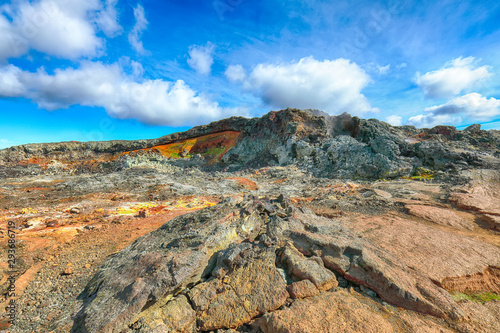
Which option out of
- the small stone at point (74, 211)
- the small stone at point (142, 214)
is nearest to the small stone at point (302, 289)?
the small stone at point (142, 214)

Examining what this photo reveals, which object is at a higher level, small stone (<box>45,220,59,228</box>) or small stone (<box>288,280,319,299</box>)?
small stone (<box>45,220,59,228</box>)

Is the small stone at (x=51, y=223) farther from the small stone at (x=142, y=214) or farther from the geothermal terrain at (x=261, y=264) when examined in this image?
the small stone at (x=142, y=214)

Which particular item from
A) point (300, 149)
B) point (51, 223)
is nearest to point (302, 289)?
point (51, 223)

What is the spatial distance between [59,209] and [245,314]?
12.4 metres

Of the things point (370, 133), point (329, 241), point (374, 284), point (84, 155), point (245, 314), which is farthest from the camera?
point (84, 155)

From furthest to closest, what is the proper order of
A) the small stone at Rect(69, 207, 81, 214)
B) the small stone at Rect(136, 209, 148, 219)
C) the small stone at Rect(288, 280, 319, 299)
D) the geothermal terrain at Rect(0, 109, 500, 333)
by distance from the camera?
1. the small stone at Rect(69, 207, 81, 214)
2. the small stone at Rect(136, 209, 148, 219)
3. the small stone at Rect(288, 280, 319, 299)
4. the geothermal terrain at Rect(0, 109, 500, 333)

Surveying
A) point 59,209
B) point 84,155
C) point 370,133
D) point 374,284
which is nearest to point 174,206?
point 59,209

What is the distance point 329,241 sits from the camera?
441cm

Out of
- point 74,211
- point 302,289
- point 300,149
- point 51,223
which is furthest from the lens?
point 300,149

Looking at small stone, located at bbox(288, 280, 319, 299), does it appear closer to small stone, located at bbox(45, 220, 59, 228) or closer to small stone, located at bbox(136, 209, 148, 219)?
small stone, located at bbox(136, 209, 148, 219)

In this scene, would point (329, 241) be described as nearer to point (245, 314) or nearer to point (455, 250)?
point (245, 314)

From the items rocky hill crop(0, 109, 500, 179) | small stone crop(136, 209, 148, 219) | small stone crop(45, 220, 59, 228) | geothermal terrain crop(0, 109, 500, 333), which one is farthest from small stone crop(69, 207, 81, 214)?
rocky hill crop(0, 109, 500, 179)

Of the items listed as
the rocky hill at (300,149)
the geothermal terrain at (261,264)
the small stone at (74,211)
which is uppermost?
the rocky hill at (300,149)

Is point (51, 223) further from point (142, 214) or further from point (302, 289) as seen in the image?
point (302, 289)
